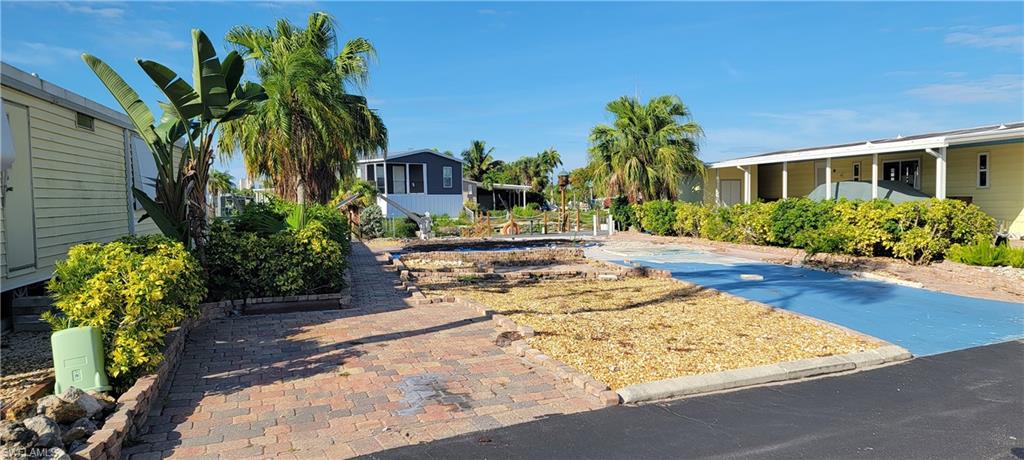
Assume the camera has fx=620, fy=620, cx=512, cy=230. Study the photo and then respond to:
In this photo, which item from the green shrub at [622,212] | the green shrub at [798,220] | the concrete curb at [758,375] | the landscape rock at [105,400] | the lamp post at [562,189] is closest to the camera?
the landscape rock at [105,400]

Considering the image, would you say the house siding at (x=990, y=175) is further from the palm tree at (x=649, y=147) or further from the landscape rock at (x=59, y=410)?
the landscape rock at (x=59, y=410)

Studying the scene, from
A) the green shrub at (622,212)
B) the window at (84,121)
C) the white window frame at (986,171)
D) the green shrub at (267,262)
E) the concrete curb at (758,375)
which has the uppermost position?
the window at (84,121)

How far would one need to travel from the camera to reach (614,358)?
20.3 feet

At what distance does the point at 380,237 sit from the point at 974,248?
2032 cm

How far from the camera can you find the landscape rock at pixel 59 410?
4.02 metres

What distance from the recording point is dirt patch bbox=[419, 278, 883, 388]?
604cm

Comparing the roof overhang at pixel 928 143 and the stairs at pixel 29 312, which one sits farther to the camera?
the roof overhang at pixel 928 143

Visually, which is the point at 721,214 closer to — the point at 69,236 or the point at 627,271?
the point at 627,271

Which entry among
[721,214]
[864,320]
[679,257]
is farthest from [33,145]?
[721,214]

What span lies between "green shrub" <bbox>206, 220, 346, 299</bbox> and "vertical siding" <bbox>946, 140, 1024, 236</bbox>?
16873mm

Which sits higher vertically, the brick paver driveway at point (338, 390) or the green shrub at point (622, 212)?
the green shrub at point (622, 212)

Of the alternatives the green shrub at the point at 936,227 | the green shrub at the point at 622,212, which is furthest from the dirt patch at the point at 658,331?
the green shrub at the point at 622,212

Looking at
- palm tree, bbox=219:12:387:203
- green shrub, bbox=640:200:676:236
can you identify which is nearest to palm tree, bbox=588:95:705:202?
green shrub, bbox=640:200:676:236

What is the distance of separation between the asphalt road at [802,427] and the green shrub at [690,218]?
16256mm
